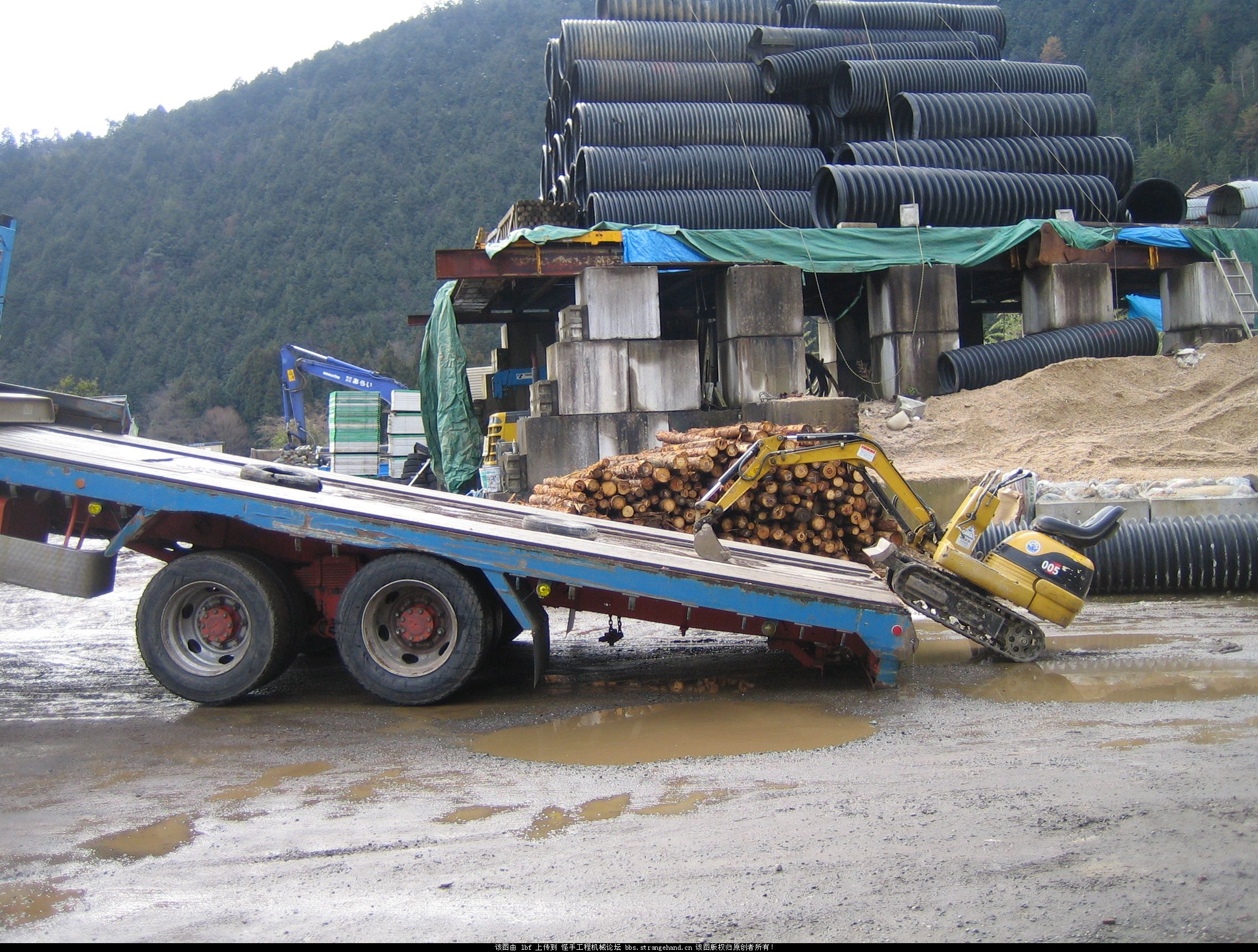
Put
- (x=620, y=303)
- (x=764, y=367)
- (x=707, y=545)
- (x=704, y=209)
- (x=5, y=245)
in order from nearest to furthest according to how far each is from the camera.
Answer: (x=707, y=545) → (x=5, y=245) → (x=620, y=303) → (x=764, y=367) → (x=704, y=209)

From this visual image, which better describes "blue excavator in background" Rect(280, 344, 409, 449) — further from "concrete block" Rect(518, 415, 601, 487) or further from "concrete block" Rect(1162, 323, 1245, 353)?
"concrete block" Rect(1162, 323, 1245, 353)

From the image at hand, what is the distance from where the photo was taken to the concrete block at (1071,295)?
1725 cm

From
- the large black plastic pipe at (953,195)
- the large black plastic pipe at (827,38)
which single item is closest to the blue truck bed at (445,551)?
the large black plastic pipe at (953,195)

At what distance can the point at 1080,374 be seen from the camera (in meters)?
16.0

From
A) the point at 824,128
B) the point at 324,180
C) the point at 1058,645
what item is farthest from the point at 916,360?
the point at 324,180

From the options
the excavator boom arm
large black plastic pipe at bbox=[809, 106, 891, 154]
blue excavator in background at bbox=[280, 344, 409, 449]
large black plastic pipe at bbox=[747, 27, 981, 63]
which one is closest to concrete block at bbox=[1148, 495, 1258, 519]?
the excavator boom arm

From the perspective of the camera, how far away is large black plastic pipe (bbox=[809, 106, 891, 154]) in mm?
21469

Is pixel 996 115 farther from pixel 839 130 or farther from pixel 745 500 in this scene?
pixel 745 500

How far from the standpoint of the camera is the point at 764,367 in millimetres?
16312

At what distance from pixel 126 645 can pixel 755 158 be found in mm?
14728

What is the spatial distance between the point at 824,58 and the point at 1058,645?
15844 mm

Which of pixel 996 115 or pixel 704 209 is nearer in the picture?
pixel 704 209

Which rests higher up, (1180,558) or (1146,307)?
(1146,307)

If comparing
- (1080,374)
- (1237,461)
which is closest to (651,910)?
(1237,461)
